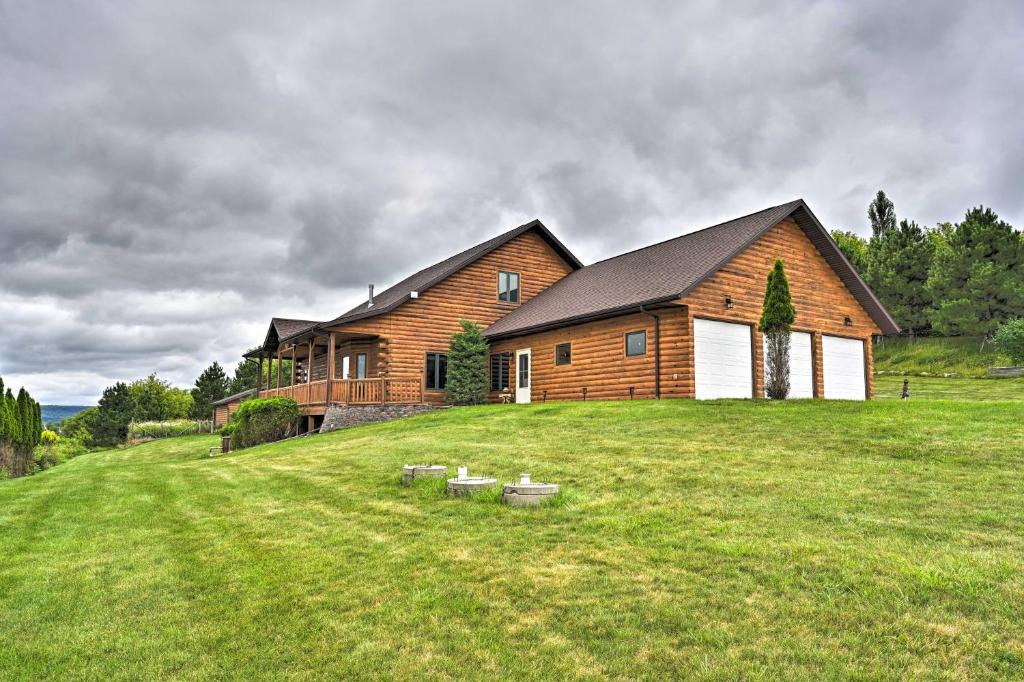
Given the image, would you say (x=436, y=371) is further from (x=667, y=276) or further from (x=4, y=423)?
(x=4, y=423)

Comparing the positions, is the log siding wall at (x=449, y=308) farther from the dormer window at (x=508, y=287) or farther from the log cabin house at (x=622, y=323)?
the dormer window at (x=508, y=287)

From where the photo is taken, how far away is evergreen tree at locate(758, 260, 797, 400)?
61.3ft

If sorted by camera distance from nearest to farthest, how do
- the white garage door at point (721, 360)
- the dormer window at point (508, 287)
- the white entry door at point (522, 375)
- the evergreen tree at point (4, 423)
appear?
the white garage door at point (721, 360) < the evergreen tree at point (4, 423) < the white entry door at point (522, 375) < the dormer window at point (508, 287)

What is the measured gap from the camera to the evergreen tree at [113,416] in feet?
137

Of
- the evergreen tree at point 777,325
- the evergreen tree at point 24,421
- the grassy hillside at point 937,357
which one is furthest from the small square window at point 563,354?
the grassy hillside at point 937,357

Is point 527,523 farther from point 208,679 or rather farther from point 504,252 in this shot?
point 504,252

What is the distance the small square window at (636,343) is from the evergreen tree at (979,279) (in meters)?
33.2

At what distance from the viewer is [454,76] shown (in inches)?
790

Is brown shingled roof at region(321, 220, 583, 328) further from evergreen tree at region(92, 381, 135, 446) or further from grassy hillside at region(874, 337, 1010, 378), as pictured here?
grassy hillside at region(874, 337, 1010, 378)

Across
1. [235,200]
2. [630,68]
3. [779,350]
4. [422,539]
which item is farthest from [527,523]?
[235,200]

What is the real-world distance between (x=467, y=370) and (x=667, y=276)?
8915mm

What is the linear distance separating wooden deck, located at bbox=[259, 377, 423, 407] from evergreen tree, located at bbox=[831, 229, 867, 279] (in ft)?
160

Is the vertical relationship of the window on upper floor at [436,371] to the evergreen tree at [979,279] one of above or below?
below

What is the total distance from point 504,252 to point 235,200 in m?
11.2
